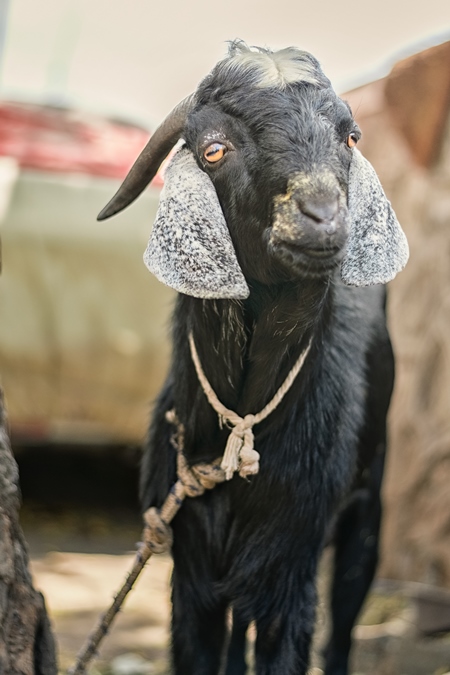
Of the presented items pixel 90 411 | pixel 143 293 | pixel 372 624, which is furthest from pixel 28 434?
pixel 372 624

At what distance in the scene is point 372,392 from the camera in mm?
3355

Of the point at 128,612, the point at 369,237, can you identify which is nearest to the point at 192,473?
the point at 369,237

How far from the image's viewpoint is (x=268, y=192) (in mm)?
2121

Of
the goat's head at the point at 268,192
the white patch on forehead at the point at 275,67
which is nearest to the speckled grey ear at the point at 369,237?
the goat's head at the point at 268,192

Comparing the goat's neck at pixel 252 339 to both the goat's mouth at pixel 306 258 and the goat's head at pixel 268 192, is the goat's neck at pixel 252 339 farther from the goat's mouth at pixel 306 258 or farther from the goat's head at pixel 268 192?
the goat's mouth at pixel 306 258

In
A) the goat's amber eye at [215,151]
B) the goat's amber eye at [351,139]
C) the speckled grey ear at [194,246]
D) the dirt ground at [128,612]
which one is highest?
the goat's amber eye at [351,139]

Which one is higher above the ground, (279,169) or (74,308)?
(279,169)

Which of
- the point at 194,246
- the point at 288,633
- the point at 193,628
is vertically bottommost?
the point at 193,628

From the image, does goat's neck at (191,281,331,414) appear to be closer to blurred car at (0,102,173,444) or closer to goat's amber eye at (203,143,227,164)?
goat's amber eye at (203,143,227,164)

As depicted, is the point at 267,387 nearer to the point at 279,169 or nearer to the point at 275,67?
the point at 279,169

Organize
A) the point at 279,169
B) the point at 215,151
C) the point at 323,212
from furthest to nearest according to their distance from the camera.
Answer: the point at 215,151 < the point at 279,169 < the point at 323,212

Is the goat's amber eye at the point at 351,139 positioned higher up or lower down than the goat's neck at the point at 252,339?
higher up

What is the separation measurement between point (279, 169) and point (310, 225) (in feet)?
0.63

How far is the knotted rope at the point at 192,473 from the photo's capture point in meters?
2.42
